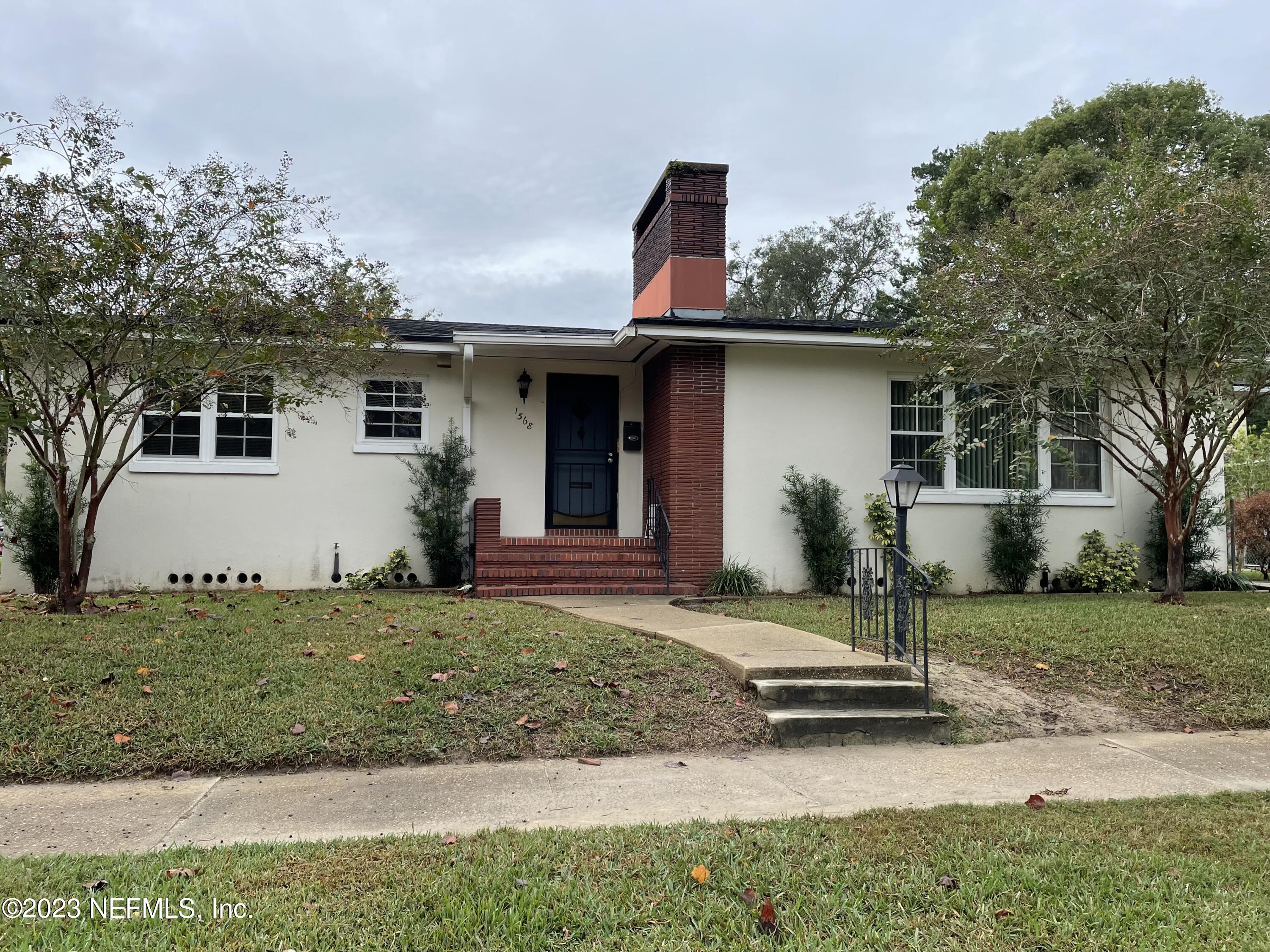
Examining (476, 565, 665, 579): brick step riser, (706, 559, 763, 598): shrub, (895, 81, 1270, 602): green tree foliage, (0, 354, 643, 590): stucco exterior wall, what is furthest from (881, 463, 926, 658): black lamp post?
(0, 354, 643, 590): stucco exterior wall

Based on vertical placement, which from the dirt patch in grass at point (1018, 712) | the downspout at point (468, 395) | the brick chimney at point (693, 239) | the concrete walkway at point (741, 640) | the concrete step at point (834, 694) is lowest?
the dirt patch in grass at point (1018, 712)

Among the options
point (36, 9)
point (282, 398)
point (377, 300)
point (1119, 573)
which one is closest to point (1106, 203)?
point (1119, 573)

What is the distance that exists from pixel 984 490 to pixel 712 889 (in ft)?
33.0

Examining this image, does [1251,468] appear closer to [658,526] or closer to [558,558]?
[658,526]

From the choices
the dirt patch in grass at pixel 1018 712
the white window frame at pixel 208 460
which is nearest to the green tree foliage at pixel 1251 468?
the dirt patch in grass at pixel 1018 712

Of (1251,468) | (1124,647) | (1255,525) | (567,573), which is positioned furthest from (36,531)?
(1251,468)

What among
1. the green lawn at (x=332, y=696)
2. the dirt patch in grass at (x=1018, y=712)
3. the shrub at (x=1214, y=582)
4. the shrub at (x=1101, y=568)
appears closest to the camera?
the green lawn at (x=332, y=696)

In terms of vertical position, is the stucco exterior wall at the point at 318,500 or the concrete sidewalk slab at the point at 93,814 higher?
the stucco exterior wall at the point at 318,500

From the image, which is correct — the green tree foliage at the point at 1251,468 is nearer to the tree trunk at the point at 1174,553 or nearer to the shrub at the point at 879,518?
the tree trunk at the point at 1174,553

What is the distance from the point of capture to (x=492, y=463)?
11.8 m

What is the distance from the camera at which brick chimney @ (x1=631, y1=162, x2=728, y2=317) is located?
11.1 meters

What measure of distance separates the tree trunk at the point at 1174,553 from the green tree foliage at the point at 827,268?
22346mm

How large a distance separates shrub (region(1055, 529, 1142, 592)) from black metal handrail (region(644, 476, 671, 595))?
565 cm

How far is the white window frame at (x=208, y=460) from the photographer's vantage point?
10.8m
